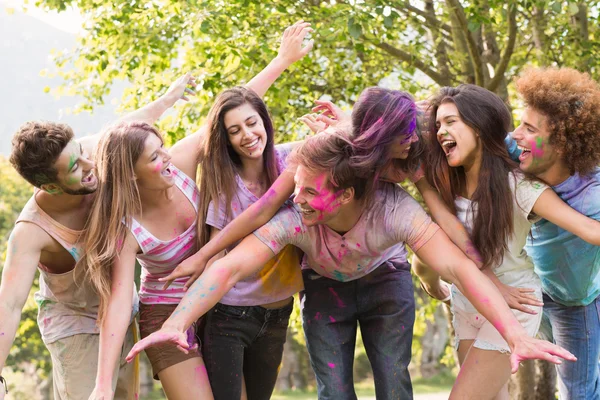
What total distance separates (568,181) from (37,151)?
2.38 metres

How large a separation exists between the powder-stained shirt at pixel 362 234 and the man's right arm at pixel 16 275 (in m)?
1.03

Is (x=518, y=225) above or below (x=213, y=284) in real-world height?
below

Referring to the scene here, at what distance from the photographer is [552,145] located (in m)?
3.45

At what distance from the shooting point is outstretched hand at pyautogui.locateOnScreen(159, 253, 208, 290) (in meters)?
3.43

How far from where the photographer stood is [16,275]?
348cm

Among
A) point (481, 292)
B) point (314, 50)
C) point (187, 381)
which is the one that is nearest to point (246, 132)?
point (187, 381)

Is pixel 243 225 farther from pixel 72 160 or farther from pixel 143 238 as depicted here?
pixel 72 160

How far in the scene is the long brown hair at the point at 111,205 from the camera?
3.48m

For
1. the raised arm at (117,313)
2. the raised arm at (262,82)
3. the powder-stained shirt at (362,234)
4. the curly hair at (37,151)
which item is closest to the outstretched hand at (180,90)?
the raised arm at (262,82)

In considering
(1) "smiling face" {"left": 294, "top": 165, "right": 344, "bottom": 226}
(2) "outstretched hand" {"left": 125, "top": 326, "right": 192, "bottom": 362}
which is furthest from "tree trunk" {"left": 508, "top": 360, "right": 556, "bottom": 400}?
(2) "outstretched hand" {"left": 125, "top": 326, "right": 192, "bottom": 362}

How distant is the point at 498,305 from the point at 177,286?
1.49m

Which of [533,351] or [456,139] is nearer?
[533,351]

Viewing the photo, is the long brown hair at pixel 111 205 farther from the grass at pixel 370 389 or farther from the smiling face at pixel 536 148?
the grass at pixel 370 389

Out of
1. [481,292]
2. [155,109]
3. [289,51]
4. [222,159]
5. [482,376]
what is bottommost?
[482,376]
